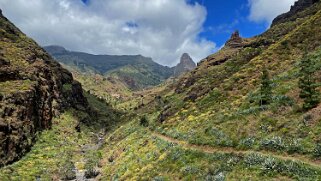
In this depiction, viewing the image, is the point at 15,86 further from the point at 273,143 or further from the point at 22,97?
the point at 273,143

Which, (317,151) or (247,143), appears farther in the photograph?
(247,143)

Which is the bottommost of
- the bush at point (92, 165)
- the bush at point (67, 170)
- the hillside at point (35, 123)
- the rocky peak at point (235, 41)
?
the bush at point (67, 170)

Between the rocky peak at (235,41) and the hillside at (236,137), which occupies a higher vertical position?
the rocky peak at (235,41)

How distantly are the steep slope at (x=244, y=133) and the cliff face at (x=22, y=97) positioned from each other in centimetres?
2339

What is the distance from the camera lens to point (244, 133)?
139 feet

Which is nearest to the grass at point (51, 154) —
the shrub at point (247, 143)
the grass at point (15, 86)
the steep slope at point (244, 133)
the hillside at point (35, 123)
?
the hillside at point (35, 123)

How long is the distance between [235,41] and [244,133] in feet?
505

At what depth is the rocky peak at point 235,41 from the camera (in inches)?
7099

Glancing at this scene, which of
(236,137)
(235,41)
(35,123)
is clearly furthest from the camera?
(235,41)

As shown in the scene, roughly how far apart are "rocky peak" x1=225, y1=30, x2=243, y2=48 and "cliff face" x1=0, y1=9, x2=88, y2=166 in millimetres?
92707

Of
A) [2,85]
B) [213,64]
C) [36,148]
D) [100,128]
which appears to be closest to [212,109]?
[36,148]

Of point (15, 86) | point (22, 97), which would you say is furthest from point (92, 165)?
point (15, 86)

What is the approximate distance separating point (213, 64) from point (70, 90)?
7172cm

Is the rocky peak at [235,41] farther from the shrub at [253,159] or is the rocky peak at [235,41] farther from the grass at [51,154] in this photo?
the shrub at [253,159]
